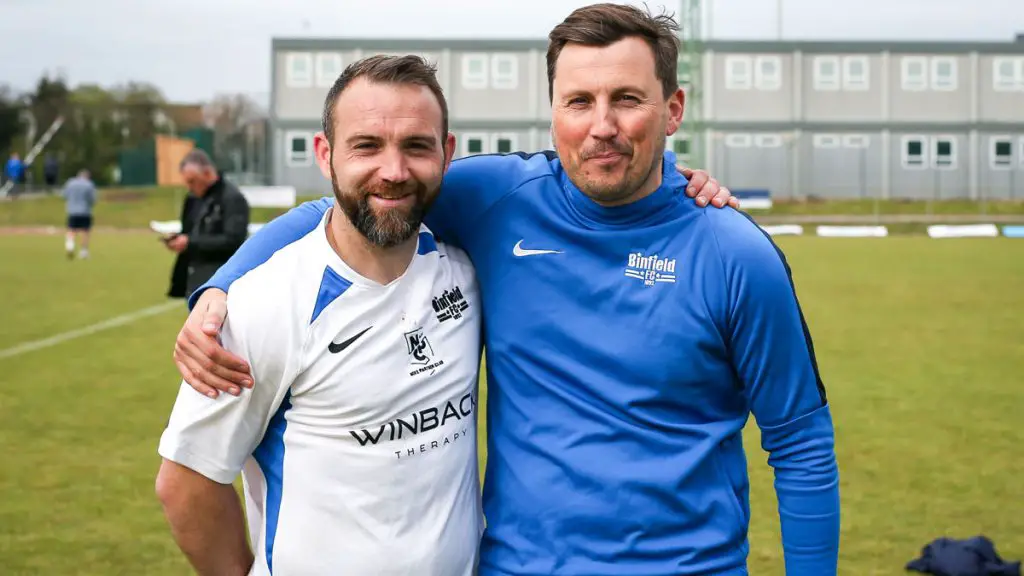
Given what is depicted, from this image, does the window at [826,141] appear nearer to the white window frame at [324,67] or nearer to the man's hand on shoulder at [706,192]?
the white window frame at [324,67]

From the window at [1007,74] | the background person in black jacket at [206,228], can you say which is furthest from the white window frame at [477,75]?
the background person in black jacket at [206,228]

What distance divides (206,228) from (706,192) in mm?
9400

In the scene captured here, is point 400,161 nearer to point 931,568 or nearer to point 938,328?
point 931,568

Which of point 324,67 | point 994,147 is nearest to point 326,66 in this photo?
point 324,67

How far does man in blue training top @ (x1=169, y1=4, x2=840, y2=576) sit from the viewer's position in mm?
2977

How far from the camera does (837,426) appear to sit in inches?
396

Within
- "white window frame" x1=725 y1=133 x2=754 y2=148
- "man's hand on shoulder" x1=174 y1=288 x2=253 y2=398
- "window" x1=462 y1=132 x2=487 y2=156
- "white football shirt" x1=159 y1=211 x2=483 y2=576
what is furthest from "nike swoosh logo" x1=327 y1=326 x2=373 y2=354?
"white window frame" x1=725 y1=133 x2=754 y2=148

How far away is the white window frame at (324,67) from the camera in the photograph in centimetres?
5719

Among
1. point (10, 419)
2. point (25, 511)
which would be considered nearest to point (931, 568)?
point (25, 511)

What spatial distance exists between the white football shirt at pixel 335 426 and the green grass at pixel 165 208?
134 ft

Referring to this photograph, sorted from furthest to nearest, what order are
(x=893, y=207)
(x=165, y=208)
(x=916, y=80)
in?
1. (x=916, y=80)
2. (x=893, y=207)
3. (x=165, y=208)

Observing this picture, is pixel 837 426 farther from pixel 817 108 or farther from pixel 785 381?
pixel 817 108

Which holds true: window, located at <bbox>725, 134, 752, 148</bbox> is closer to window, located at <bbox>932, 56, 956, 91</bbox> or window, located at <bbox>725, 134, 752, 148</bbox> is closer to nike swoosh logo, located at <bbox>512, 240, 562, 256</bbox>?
window, located at <bbox>932, 56, 956, 91</bbox>

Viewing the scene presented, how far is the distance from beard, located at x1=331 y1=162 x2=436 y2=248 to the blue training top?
37 centimetres
